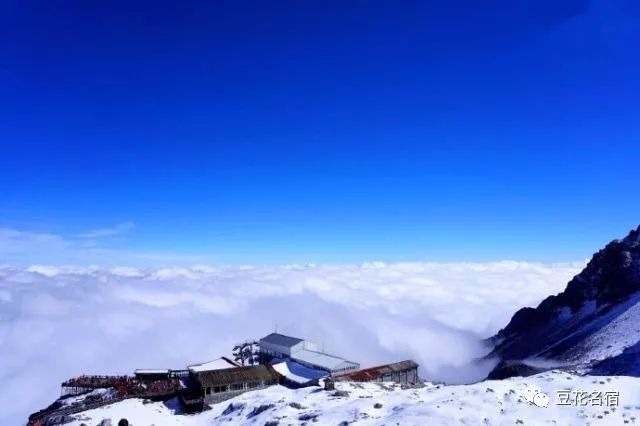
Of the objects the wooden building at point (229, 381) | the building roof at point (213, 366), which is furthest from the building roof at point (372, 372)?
the building roof at point (213, 366)

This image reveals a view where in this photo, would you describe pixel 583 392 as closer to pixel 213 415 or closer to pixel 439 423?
pixel 439 423

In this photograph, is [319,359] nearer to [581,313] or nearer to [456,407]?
[456,407]

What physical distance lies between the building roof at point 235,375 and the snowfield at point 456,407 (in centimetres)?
933

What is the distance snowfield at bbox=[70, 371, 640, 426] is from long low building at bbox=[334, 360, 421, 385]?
47.0 feet

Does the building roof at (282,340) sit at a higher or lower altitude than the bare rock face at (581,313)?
higher

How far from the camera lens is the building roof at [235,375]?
61.2 meters

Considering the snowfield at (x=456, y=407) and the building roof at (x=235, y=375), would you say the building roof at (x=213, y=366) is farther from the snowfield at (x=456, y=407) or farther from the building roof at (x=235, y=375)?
the snowfield at (x=456, y=407)

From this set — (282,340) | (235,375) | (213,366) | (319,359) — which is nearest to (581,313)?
(319,359)

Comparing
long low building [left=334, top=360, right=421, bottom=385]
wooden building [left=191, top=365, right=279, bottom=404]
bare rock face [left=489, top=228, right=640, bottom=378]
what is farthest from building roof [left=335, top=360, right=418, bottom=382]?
bare rock face [left=489, top=228, right=640, bottom=378]

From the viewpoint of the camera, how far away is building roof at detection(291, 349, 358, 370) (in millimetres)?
72656

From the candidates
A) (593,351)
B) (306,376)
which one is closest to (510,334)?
(593,351)

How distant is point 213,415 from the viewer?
52.9 m

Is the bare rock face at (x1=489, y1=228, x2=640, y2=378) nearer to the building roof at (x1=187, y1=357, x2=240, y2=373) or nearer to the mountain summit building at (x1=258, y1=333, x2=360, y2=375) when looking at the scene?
the mountain summit building at (x1=258, y1=333, x2=360, y2=375)

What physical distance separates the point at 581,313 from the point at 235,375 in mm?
97880
